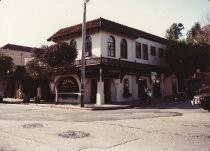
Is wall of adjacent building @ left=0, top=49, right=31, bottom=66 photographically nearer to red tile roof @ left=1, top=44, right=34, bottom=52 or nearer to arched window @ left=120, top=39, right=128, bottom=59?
red tile roof @ left=1, top=44, right=34, bottom=52

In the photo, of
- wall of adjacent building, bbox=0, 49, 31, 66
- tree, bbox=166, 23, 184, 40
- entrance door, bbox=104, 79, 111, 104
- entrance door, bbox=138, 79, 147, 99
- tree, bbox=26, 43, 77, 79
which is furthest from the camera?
tree, bbox=166, 23, 184, 40

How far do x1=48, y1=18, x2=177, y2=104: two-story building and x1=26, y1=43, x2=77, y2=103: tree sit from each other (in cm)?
112

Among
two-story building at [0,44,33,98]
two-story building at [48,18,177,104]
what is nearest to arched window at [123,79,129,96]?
two-story building at [48,18,177,104]

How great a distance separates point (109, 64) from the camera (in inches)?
987

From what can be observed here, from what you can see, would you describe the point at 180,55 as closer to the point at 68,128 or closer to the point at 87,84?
the point at 87,84

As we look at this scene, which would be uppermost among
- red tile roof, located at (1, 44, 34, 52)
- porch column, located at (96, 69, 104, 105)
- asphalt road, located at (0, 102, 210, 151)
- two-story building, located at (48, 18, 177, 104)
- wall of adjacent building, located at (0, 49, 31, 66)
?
red tile roof, located at (1, 44, 34, 52)

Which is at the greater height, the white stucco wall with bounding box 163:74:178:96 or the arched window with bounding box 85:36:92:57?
the arched window with bounding box 85:36:92:57

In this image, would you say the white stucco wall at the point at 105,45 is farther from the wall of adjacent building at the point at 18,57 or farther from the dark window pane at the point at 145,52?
the wall of adjacent building at the point at 18,57

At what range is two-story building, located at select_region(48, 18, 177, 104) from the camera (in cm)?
2545

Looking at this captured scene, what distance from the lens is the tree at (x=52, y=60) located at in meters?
25.4

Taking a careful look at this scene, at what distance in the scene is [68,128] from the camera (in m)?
10.5

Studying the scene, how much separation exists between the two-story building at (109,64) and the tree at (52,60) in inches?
44.3

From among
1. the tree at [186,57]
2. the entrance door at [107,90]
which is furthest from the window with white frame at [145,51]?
the entrance door at [107,90]

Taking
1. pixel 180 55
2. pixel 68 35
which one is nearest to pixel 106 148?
pixel 68 35
